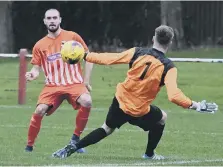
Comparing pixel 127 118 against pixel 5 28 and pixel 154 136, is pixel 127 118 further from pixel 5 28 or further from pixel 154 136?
pixel 5 28

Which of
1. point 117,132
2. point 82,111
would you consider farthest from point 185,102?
point 117,132

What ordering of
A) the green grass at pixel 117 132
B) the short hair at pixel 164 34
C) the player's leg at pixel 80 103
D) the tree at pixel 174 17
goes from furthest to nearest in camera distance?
the tree at pixel 174 17
the player's leg at pixel 80 103
the green grass at pixel 117 132
the short hair at pixel 164 34

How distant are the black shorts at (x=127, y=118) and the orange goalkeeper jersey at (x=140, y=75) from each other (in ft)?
0.23

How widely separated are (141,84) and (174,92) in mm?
645

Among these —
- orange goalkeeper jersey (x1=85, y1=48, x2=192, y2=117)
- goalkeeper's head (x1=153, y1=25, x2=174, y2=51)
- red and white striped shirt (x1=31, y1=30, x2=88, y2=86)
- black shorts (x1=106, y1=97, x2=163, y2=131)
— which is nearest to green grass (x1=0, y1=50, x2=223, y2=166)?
black shorts (x1=106, y1=97, x2=163, y2=131)

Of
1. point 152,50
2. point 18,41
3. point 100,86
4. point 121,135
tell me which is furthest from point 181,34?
point 152,50

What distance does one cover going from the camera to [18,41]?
37438 millimetres

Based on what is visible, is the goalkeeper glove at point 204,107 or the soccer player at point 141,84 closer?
the goalkeeper glove at point 204,107

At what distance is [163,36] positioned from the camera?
10.2m

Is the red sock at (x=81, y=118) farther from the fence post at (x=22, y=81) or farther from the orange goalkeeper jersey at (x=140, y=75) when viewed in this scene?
the fence post at (x=22, y=81)

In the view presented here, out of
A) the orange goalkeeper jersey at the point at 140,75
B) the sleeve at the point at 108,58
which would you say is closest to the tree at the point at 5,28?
the orange goalkeeper jersey at the point at 140,75

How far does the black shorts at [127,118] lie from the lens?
10656 millimetres

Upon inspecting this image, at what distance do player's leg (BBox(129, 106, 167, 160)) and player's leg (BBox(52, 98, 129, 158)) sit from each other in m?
0.16

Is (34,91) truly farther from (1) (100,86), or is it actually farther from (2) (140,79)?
(2) (140,79)
